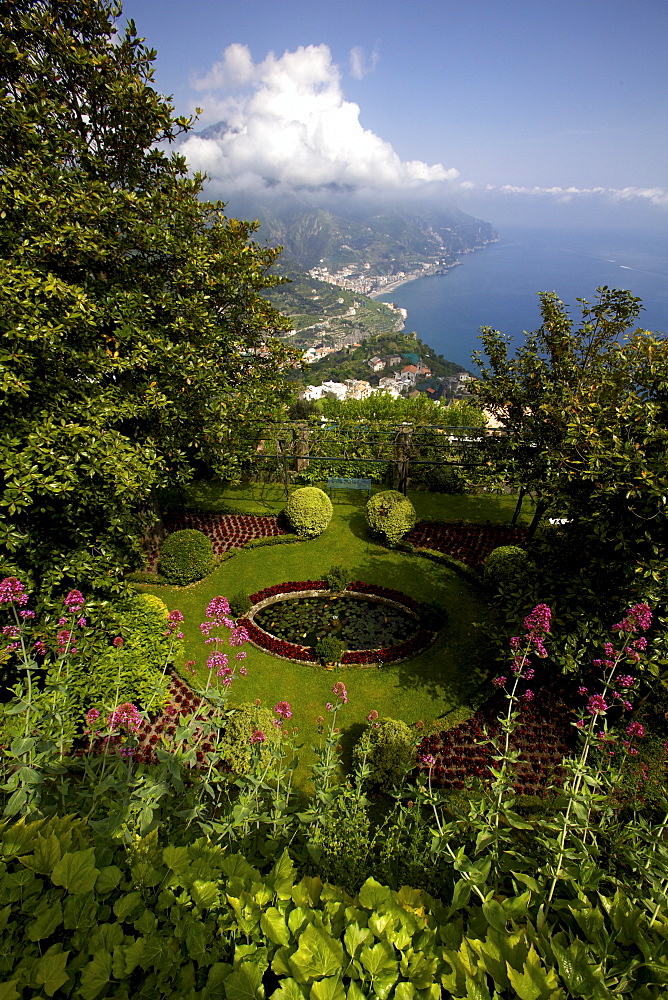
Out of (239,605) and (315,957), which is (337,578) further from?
(315,957)

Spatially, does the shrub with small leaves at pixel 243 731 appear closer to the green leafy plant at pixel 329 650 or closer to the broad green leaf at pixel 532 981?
the green leafy plant at pixel 329 650

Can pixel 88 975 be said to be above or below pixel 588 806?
above

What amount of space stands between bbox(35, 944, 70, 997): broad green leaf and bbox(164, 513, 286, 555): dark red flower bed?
1187 centimetres

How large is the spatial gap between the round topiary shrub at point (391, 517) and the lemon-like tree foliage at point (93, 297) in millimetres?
4582

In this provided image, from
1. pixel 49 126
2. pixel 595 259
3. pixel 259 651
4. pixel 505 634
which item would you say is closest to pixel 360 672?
pixel 259 651

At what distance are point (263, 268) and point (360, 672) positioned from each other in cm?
1071

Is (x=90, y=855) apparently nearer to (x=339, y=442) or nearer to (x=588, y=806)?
(x=588, y=806)

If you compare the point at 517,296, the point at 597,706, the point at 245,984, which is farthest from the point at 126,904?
the point at 517,296

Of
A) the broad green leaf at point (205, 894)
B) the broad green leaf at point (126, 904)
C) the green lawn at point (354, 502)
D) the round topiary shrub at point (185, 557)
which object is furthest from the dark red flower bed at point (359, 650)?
the broad green leaf at point (126, 904)

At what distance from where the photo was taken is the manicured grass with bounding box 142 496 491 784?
28.5 ft

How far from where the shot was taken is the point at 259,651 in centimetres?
1003

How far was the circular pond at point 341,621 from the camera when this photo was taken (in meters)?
10.6

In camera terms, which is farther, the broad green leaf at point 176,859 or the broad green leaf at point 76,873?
the broad green leaf at point 176,859

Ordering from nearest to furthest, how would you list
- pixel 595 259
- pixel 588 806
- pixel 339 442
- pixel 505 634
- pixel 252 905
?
pixel 252 905, pixel 588 806, pixel 505 634, pixel 339 442, pixel 595 259
